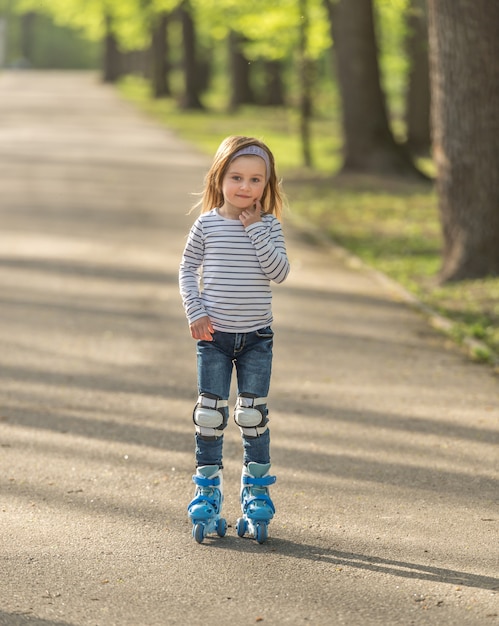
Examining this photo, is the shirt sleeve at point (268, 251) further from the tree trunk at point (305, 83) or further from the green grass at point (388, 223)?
the tree trunk at point (305, 83)

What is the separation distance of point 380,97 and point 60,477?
59.9ft

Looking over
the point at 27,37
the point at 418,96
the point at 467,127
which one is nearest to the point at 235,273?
the point at 467,127

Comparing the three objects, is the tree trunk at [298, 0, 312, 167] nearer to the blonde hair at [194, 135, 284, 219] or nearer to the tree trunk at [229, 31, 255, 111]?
the blonde hair at [194, 135, 284, 219]

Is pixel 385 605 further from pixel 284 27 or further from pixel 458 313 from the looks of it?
pixel 284 27

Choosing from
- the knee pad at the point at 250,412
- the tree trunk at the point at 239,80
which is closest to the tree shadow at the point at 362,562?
the knee pad at the point at 250,412

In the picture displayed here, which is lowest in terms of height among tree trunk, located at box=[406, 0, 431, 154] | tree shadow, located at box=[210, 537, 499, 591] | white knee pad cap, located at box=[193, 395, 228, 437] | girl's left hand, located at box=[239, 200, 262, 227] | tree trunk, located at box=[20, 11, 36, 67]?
tree shadow, located at box=[210, 537, 499, 591]

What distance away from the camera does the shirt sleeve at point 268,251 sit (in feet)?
16.6

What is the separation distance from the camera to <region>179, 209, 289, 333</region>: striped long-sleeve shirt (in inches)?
199

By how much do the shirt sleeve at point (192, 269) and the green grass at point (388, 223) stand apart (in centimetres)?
63

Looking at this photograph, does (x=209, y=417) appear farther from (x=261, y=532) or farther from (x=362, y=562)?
(x=362, y=562)

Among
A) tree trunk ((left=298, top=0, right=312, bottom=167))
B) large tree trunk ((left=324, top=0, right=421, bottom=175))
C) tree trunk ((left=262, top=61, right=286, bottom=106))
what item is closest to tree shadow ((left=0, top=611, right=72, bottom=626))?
large tree trunk ((left=324, top=0, right=421, bottom=175))

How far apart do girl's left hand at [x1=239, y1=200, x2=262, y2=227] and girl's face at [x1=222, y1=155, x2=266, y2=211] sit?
4cm

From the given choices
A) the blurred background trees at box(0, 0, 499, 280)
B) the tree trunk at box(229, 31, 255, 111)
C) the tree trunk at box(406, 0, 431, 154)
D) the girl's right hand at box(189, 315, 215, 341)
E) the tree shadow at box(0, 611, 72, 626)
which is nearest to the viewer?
the tree shadow at box(0, 611, 72, 626)

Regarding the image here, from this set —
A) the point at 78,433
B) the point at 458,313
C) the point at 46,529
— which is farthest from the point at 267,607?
the point at 458,313
